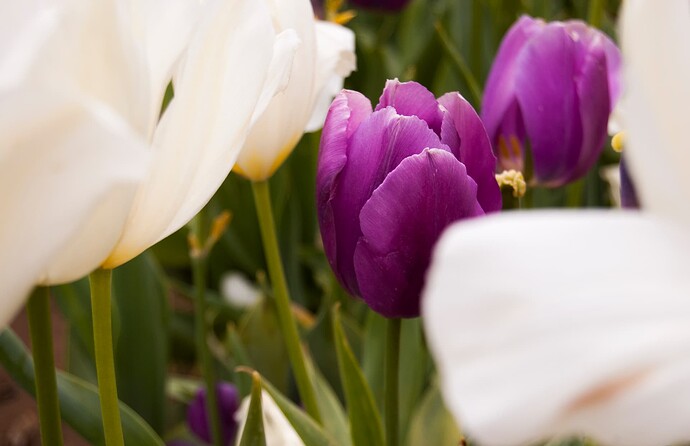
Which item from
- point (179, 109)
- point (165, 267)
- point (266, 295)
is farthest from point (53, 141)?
point (165, 267)

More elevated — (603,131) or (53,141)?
(53,141)

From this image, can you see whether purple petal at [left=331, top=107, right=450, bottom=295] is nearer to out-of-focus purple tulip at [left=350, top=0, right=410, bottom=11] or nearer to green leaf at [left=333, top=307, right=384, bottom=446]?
green leaf at [left=333, top=307, right=384, bottom=446]

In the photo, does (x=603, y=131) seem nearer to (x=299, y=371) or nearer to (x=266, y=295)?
(x=299, y=371)

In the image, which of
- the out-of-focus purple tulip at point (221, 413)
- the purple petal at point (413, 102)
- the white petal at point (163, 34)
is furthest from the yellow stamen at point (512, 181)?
the out-of-focus purple tulip at point (221, 413)

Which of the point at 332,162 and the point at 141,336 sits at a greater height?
the point at 332,162

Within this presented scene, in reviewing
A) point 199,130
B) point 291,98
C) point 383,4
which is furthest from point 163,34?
point 383,4

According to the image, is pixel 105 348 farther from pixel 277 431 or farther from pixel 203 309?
pixel 203 309

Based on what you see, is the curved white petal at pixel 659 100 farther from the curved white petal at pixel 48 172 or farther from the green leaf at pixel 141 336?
the green leaf at pixel 141 336
